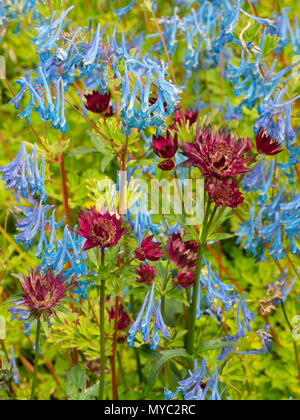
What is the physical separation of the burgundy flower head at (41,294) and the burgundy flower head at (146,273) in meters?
0.19

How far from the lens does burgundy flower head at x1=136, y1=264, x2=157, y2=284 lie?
47.9 inches

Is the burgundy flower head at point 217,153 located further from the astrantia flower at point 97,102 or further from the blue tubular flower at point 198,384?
the blue tubular flower at point 198,384

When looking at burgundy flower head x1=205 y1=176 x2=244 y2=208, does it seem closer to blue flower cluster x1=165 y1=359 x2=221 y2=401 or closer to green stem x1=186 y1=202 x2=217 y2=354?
green stem x1=186 y1=202 x2=217 y2=354

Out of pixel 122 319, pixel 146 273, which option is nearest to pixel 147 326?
pixel 146 273

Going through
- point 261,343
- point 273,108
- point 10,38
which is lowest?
point 261,343

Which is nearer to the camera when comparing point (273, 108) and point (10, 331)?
point (273, 108)

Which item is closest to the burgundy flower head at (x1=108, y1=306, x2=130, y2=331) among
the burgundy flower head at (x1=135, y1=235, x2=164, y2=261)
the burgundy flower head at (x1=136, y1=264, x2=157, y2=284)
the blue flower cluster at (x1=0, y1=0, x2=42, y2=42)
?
the burgundy flower head at (x1=136, y1=264, x2=157, y2=284)

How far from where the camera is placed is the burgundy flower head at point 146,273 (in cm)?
122

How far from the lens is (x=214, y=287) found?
4.59 feet

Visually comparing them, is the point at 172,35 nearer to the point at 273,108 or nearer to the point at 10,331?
the point at 273,108

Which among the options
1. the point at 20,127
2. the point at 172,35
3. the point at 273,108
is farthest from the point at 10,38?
the point at 273,108

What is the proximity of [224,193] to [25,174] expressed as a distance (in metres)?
0.52

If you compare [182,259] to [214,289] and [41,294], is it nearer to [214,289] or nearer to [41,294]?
[214,289]
